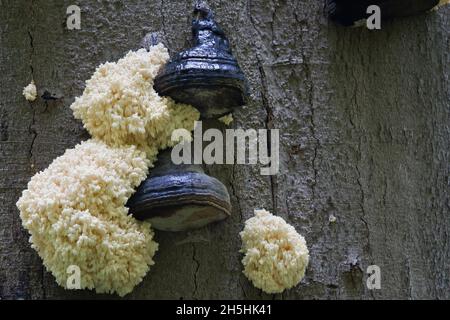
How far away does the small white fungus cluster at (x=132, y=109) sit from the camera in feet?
5.37

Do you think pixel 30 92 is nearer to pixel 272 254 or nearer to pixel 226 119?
pixel 226 119

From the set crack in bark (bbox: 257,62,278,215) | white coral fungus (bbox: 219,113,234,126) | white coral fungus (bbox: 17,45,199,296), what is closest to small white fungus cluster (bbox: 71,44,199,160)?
white coral fungus (bbox: 17,45,199,296)

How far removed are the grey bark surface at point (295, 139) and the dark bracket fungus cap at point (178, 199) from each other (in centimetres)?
11

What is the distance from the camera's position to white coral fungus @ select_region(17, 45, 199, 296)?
1518 mm

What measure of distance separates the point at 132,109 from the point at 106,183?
0.24 m

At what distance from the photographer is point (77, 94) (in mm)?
1766

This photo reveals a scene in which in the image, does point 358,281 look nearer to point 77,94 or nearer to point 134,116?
point 134,116

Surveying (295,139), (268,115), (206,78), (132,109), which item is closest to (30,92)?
(132,109)

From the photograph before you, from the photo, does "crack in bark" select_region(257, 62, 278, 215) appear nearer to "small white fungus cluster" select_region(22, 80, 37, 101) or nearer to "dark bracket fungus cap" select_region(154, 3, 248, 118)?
"dark bracket fungus cap" select_region(154, 3, 248, 118)

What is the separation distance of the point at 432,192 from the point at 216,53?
3.10ft

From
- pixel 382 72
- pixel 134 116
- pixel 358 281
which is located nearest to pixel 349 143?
pixel 382 72

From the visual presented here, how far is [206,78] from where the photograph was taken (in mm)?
1556

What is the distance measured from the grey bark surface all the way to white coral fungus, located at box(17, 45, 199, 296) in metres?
0.08

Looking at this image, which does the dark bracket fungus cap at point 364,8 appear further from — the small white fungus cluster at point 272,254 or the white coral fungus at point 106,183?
the small white fungus cluster at point 272,254
